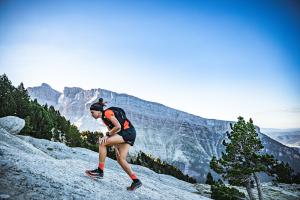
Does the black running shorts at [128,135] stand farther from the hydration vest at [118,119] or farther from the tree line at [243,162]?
the tree line at [243,162]

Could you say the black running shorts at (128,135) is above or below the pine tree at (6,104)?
below

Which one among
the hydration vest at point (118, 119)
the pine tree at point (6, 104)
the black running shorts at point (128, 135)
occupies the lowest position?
the black running shorts at point (128, 135)

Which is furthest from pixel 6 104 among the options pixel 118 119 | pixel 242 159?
pixel 118 119

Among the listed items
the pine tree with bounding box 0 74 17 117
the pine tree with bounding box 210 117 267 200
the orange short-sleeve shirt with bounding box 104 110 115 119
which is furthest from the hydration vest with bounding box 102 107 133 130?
the pine tree with bounding box 0 74 17 117

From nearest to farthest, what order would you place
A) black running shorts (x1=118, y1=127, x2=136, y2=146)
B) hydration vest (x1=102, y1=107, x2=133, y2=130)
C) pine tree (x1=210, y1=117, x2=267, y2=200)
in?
hydration vest (x1=102, y1=107, x2=133, y2=130) < black running shorts (x1=118, y1=127, x2=136, y2=146) < pine tree (x1=210, y1=117, x2=267, y2=200)

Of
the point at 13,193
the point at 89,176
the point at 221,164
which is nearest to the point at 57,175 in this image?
the point at 89,176

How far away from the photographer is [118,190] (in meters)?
9.51

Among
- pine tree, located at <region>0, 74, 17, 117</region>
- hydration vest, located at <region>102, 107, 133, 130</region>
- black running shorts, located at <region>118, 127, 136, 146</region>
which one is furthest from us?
pine tree, located at <region>0, 74, 17, 117</region>

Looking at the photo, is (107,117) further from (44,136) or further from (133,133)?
(44,136)

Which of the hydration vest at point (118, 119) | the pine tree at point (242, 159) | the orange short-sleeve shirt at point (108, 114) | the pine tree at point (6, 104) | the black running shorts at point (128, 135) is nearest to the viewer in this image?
the orange short-sleeve shirt at point (108, 114)

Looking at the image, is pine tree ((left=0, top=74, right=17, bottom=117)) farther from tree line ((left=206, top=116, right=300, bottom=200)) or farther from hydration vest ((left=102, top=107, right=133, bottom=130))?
hydration vest ((left=102, top=107, right=133, bottom=130))

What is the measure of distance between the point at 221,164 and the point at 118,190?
962 inches

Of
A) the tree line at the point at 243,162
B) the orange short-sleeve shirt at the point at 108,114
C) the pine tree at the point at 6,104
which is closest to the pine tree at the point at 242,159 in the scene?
the tree line at the point at 243,162

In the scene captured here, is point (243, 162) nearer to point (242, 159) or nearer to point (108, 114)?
point (242, 159)
